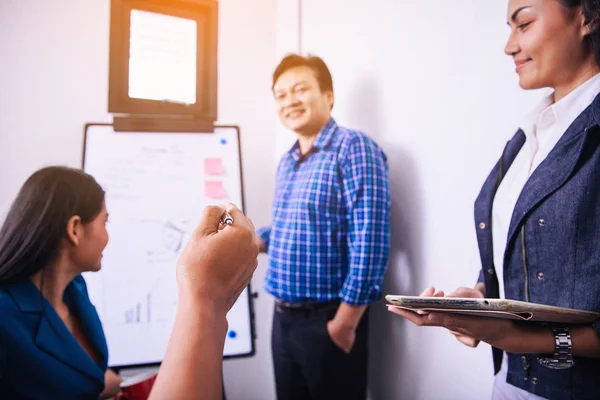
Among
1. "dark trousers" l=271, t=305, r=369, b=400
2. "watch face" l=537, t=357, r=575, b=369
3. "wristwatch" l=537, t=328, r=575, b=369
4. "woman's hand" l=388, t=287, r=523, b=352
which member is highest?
"woman's hand" l=388, t=287, r=523, b=352

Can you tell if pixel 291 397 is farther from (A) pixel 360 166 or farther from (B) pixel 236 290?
(B) pixel 236 290

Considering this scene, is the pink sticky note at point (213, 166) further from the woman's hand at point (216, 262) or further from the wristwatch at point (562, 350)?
the wristwatch at point (562, 350)

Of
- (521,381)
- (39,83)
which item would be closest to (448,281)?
(521,381)

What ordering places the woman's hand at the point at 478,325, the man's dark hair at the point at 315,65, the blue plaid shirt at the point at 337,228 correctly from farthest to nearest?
1. the man's dark hair at the point at 315,65
2. the blue plaid shirt at the point at 337,228
3. the woman's hand at the point at 478,325

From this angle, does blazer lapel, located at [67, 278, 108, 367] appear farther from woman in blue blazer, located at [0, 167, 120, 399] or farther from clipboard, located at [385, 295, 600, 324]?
clipboard, located at [385, 295, 600, 324]

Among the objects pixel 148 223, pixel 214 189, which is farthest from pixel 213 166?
pixel 148 223

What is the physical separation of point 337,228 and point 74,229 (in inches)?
31.5

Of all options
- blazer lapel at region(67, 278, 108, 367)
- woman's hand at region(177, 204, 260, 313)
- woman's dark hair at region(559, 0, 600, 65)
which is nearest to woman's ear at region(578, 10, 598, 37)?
woman's dark hair at region(559, 0, 600, 65)

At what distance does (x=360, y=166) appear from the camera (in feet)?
4.25

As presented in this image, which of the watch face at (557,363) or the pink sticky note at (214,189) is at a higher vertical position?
the pink sticky note at (214,189)

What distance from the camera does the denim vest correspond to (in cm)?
63

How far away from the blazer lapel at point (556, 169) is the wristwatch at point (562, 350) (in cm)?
19

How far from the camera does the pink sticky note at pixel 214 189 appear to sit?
5.67 feet

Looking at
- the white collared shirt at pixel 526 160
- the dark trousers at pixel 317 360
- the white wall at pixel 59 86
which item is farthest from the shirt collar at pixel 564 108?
the white wall at pixel 59 86
